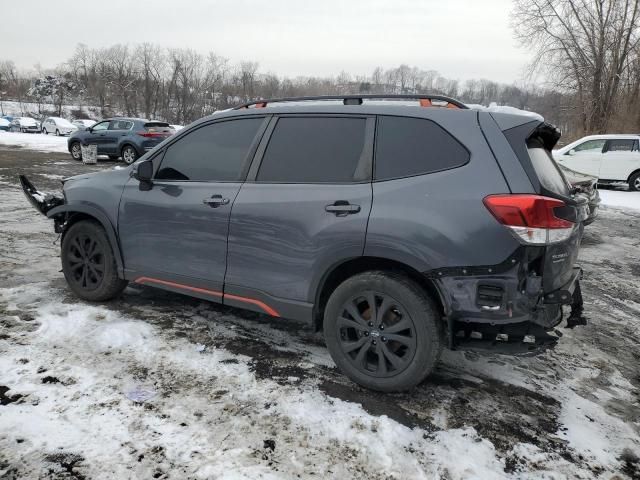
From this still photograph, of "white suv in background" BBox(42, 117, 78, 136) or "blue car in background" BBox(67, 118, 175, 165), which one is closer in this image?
"blue car in background" BBox(67, 118, 175, 165)

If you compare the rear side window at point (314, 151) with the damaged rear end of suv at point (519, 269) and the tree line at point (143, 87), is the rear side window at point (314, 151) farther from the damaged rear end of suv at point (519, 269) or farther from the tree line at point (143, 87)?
the tree line at point (143, 87)

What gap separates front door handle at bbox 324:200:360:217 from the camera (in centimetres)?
294

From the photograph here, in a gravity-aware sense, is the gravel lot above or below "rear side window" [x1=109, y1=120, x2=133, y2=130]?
below

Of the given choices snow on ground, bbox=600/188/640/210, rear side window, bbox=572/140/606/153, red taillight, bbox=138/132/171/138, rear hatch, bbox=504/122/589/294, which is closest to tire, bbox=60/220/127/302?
rear hatch, bbox=504/122/589/294

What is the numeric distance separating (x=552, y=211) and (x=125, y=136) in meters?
16.7

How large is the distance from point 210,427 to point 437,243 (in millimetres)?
1645

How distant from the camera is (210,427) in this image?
8.55 ft

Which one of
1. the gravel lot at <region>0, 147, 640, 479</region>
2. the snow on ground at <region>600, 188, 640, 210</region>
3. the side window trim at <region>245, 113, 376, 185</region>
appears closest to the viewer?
→ the gravel lot at <region>0, 147, 640, 479</region>

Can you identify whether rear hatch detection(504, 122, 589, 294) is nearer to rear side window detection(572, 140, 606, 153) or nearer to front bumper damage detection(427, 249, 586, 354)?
front bumper damage detection(427, 249, 586, 354)

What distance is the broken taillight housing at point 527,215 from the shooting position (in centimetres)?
253

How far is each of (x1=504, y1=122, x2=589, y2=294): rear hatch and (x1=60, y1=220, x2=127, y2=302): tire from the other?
11.2 ft

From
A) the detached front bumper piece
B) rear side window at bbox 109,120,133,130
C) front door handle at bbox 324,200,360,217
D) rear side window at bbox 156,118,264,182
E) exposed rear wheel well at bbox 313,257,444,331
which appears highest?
rear side window at bbox 109,120,133,130

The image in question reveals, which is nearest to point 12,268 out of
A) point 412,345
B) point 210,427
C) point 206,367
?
point 206,367

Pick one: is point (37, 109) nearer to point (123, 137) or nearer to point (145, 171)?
point (123, 137)
